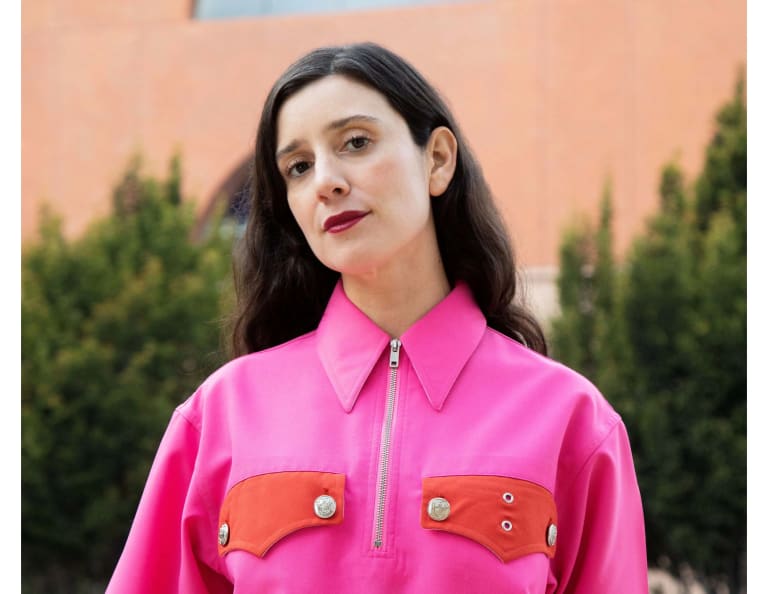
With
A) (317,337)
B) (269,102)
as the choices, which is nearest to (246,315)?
(317,337)

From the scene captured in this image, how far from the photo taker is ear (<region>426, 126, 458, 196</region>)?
6.41 feet

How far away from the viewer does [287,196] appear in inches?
78.1

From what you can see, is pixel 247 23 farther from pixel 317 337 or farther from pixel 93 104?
pixel 317 337

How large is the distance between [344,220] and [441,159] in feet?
0.90

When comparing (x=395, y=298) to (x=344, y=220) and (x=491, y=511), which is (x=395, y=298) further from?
(x=491, y=511)

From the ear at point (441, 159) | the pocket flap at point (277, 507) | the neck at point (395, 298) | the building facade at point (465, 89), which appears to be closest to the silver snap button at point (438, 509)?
the pocket flap at point (277, 507)

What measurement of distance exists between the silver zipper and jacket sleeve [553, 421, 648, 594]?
0.32m

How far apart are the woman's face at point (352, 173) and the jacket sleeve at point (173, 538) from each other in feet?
1.49

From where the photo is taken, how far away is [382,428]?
1.77 metres

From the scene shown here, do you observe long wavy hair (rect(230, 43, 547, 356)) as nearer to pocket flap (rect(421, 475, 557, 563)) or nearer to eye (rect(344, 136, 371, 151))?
eye (rect(344, 136, 371, 151))

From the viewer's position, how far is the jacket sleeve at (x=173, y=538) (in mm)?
1818

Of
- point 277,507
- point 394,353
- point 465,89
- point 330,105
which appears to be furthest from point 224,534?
point 465,89

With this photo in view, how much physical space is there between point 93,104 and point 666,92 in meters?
5.94

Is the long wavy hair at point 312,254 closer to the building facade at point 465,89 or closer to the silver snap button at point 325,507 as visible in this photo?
the silver snap button at point 325,507
